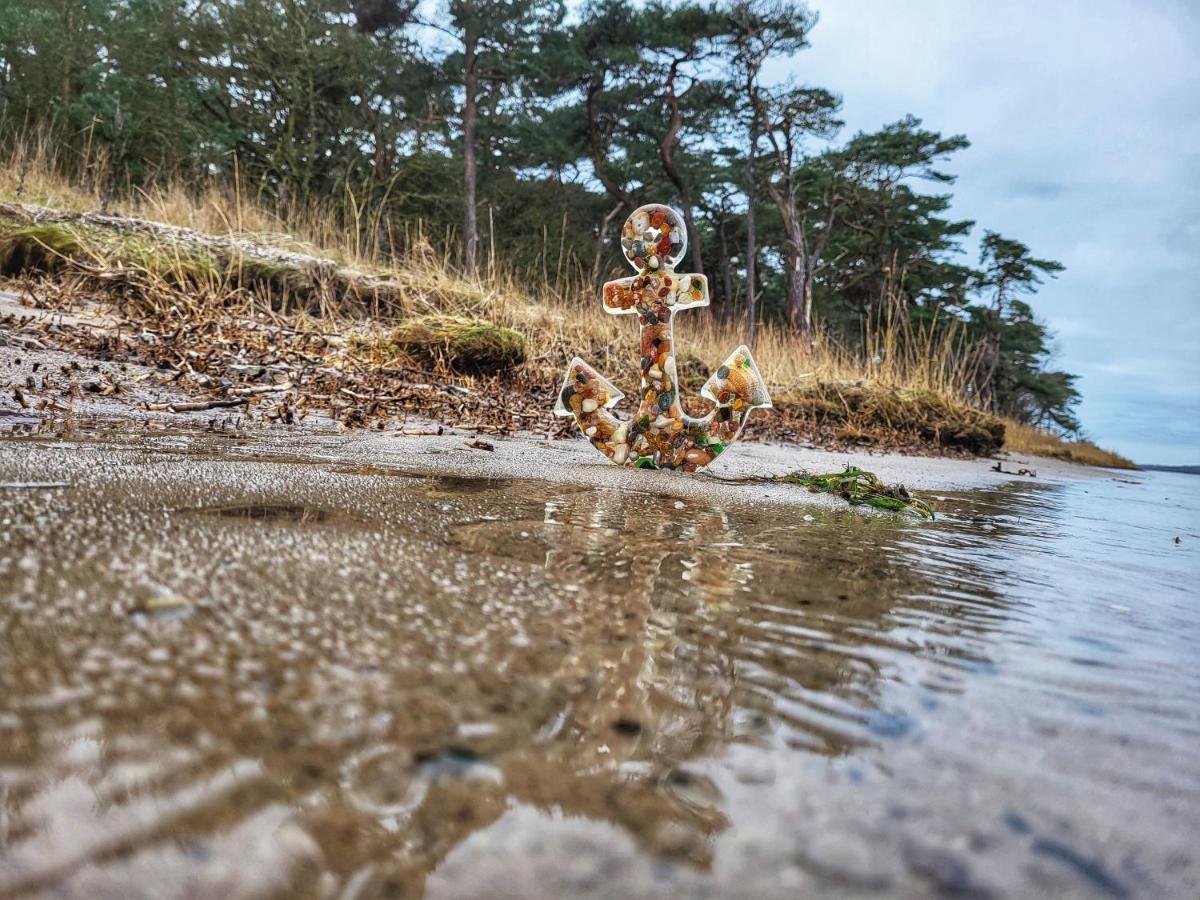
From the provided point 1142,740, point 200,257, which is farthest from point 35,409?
point 200,257

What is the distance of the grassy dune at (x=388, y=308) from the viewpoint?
4.89 meters

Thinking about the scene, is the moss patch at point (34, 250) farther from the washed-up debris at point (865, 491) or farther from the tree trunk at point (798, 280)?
the tree trunk at point (798, 280)

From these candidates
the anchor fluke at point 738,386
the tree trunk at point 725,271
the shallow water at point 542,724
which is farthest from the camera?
the tree trunk at point 725,271

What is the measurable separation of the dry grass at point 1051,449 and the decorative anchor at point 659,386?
24.1 ft

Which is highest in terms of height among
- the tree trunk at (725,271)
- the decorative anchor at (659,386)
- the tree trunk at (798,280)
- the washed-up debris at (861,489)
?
the tree trunk at (725,271)

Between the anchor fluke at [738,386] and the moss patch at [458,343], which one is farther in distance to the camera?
the moss patch at [458,343]

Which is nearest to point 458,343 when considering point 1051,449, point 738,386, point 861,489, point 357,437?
point 357,437

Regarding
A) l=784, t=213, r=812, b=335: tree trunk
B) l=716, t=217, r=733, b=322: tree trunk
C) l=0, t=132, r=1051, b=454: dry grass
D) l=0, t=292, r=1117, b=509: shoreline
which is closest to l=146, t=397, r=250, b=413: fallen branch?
l=0, t=292, r=1117, b=509: shoreline

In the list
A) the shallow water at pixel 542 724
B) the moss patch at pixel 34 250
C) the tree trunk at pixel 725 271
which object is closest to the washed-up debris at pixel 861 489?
the shallow water at pixel 542 724

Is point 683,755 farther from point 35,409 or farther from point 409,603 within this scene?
point 35,409

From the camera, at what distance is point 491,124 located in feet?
55.8

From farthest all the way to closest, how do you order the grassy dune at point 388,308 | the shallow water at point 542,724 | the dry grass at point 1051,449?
the dry grass at point 1051,449 → the grassy dune at point 388,308 → the shallow water at point 542,724

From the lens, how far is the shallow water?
0.35 meters

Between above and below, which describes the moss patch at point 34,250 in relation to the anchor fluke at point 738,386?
above
